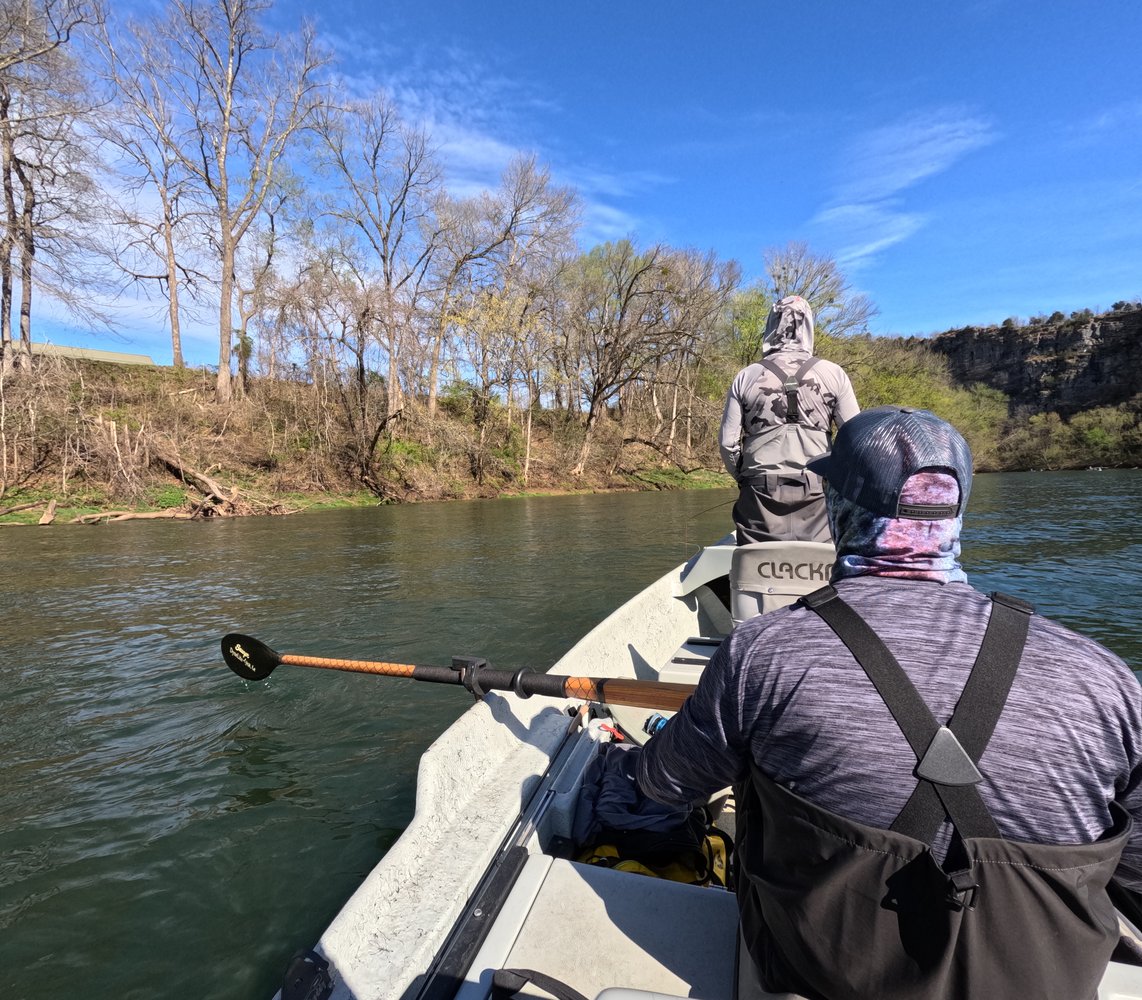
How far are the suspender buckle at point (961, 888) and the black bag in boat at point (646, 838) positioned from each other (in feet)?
4.13

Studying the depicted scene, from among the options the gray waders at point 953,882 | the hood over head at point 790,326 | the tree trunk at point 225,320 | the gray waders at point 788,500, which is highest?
the tree trunk at point 225,320

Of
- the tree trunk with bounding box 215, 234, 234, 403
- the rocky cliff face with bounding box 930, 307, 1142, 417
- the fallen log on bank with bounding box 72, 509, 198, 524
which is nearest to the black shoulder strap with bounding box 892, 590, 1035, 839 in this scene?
the fallen log on bank with bounding box 72, 509, 198, 524

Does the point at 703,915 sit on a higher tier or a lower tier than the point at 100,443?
lower

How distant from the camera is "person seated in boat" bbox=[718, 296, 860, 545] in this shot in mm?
3410

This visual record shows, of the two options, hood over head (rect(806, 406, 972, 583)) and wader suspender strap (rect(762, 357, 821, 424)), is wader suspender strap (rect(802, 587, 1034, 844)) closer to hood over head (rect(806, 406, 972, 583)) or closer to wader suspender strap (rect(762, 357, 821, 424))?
hood over head (rect(806, 406, 972, 583))

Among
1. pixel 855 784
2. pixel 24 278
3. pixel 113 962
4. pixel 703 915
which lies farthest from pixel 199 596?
pixel 24 278

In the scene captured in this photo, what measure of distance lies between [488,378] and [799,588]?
91.2 feet

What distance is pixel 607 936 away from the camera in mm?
1785

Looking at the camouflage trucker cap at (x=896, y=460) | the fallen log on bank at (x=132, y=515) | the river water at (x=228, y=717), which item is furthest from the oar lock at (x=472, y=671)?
the fallen log on bank at (x=132, y=515)

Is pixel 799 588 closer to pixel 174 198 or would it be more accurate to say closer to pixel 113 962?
pixel 113 962

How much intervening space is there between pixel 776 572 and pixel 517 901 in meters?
2.05

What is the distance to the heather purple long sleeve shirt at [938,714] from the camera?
0.96 m

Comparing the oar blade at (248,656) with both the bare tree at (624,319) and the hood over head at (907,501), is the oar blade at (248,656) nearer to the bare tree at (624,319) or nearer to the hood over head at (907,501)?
the hood over head at (907,501)

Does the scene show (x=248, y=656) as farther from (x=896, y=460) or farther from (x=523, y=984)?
(x=896, y=460)
